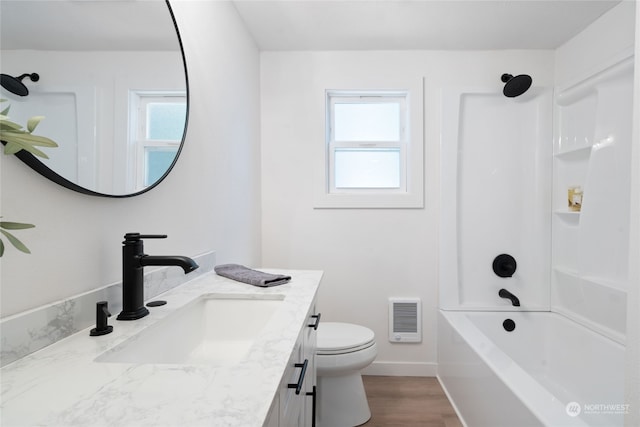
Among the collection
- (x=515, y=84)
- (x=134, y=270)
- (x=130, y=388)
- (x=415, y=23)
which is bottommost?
(x=130, y=388)

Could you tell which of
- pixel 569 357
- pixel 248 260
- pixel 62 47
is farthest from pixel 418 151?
pixel 62 47

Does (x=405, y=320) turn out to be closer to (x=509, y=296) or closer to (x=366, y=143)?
(x=509, y=296)

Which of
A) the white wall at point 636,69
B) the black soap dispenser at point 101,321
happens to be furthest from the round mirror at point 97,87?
the white wall at point 636,69

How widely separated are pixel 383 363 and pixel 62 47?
2464mm

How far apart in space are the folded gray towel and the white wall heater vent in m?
1.36

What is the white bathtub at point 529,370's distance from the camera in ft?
4.34

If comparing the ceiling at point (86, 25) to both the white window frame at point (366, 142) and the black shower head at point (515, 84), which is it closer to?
the white window frame at point (366, 142)

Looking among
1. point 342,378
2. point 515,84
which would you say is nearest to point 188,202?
point 342,378

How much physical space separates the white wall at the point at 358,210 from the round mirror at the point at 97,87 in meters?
1.30

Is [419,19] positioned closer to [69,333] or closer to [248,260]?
[248,260]

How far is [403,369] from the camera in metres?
2.45

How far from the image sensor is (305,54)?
248 centimetres

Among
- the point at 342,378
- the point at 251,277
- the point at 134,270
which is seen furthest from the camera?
the point at 342,378

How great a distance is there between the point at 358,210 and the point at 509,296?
3.88ft
